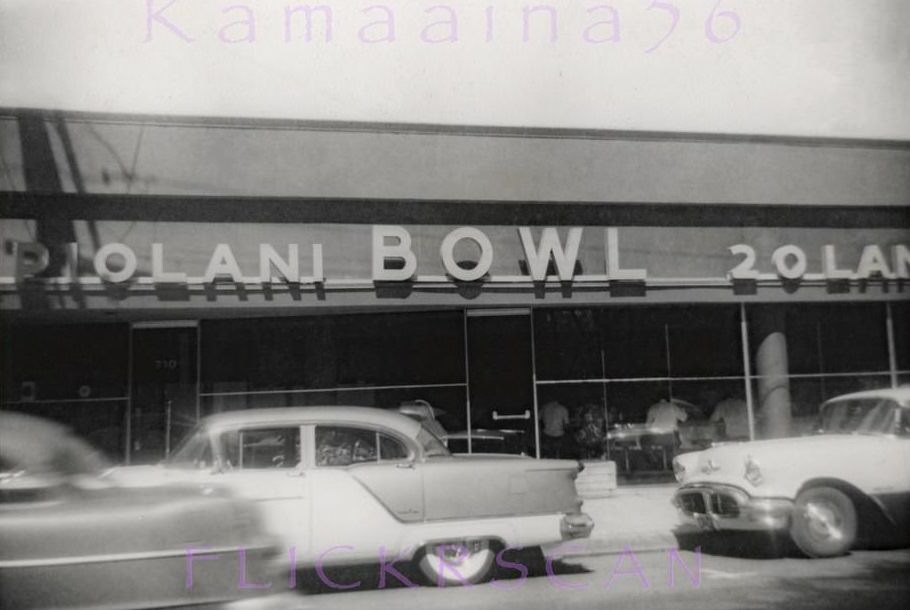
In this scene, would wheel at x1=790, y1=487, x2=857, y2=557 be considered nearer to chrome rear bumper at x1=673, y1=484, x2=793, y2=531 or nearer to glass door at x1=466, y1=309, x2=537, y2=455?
chrome rear bumper at x1=673, y1=484, x2=793, y2=531

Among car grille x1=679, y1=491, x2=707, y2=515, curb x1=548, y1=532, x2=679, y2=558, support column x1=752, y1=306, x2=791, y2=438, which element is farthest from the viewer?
support column x1=752, y1=306, x2=791, y2=438

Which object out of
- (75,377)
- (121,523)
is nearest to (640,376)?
(75,377)

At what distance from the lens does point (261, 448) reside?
6691 mm

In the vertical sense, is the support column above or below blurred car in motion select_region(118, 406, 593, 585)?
above

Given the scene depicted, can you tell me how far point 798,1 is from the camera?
22.2 ft

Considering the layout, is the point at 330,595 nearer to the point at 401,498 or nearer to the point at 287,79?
the point at 401,498

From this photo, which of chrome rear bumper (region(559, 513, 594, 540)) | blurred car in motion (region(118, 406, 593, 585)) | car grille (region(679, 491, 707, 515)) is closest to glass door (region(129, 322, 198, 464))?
blurred car in motion (region(118, 406, 593, 585))

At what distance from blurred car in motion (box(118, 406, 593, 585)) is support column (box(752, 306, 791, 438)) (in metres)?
6.65

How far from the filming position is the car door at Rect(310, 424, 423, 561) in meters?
6.49

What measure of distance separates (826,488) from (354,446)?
4632 mm

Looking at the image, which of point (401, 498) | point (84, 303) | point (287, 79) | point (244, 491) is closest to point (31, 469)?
point (244, 491)

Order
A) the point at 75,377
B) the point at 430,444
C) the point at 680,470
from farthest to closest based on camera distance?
the point at 75,377
the point at 680,470
the point at 430,444

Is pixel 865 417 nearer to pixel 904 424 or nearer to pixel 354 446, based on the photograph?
pixel 904 424

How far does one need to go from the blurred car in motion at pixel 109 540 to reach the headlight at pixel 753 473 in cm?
506
